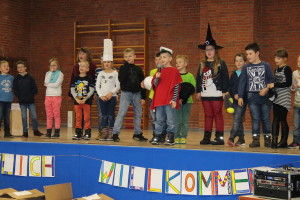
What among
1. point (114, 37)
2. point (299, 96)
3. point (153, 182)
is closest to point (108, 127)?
point (153, 182)

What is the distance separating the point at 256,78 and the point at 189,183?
154 centimetres

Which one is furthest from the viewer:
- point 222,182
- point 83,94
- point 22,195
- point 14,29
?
point 14,29

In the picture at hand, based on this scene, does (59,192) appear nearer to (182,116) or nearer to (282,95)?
(182,116)

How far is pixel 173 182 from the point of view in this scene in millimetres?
5312

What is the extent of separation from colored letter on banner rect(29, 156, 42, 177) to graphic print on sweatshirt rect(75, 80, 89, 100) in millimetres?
1106

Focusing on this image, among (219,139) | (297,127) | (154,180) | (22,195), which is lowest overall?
(22,195)

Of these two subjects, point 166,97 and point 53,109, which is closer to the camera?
point 166,97

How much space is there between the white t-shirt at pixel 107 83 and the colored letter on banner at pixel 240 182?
2327mm

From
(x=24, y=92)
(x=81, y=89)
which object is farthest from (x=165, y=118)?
(x=24, y=92)

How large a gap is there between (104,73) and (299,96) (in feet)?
8.83

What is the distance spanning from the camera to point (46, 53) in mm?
11703

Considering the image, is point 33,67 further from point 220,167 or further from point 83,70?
point 220,167

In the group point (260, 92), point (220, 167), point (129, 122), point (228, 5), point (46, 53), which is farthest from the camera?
point (46, 53)

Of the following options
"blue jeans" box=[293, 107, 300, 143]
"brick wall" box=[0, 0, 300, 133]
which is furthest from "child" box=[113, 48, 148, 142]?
"brick wall" box=[0, 0, 300, 133]
